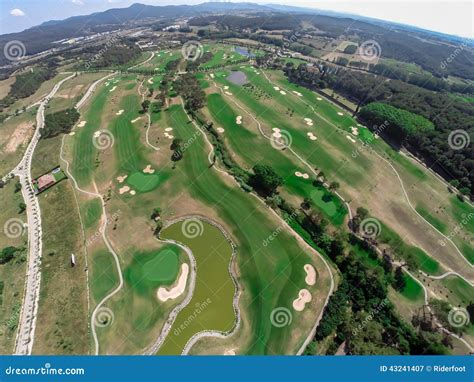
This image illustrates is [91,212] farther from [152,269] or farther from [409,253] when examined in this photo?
[409,253]

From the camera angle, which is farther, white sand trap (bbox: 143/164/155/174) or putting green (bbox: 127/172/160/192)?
white sand trap (bbox: 143/164/155/174)

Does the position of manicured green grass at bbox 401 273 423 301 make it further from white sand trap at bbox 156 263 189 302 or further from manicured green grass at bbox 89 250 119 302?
manicured green grass at bbox 89 250 119 302

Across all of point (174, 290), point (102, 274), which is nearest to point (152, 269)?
point (174, 290)

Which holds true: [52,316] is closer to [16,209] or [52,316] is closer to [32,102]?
[16,209]

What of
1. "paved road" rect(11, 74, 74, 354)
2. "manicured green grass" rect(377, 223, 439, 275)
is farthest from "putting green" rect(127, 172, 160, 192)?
"manicured green grass" rect(377, 223, 439, 275)

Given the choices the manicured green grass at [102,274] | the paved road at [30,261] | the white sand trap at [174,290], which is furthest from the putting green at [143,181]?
the white sand trap at [174,290]

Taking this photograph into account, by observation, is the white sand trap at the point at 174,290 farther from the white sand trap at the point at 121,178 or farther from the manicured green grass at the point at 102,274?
the white sand trap at the point at 121,178

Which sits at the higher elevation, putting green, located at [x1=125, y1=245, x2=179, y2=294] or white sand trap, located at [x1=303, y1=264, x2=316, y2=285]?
white sand trap, located at [x1=303, y1=264, x2=316, y2=285]
